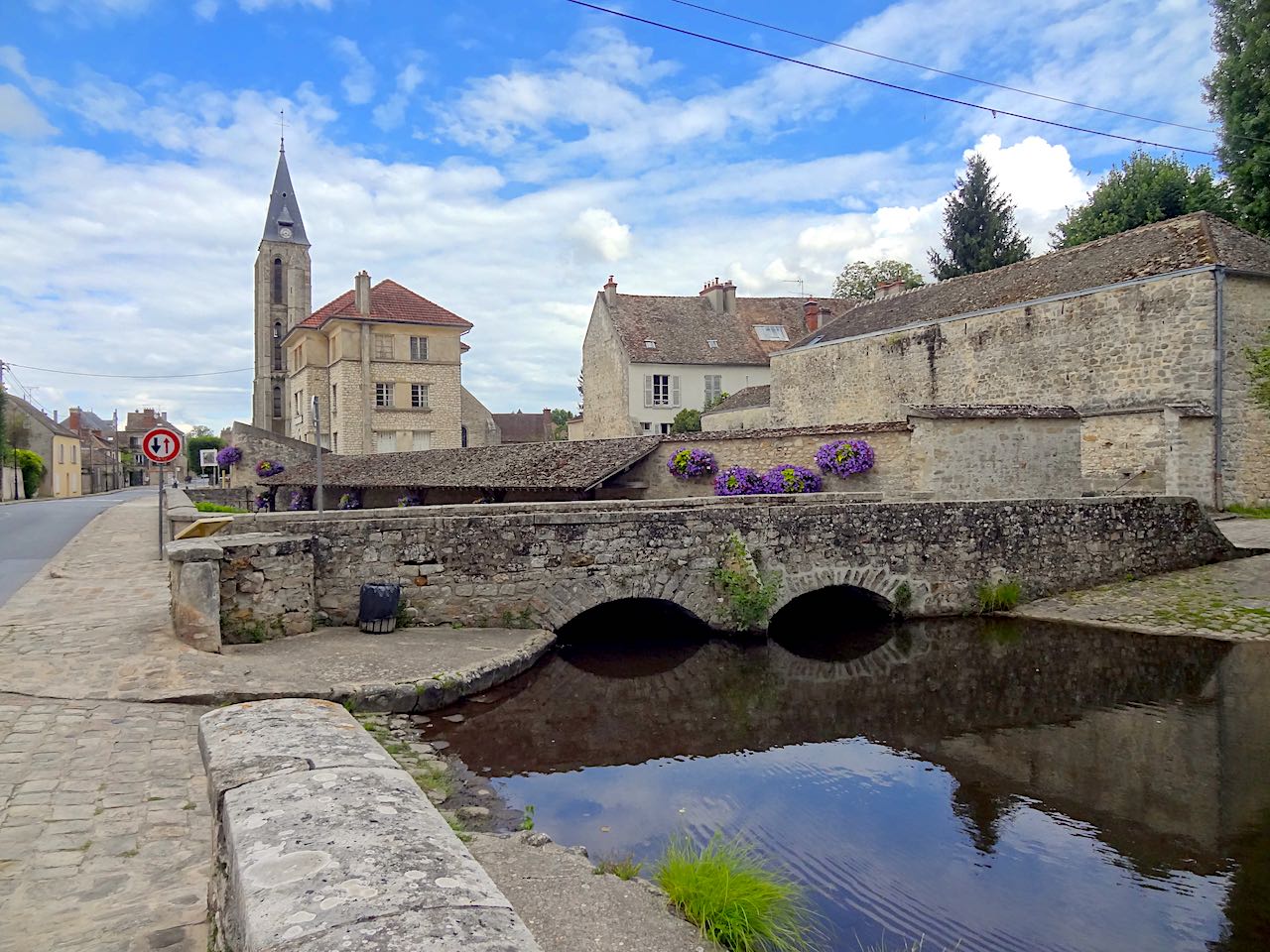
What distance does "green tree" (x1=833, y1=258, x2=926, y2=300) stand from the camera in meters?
43.2

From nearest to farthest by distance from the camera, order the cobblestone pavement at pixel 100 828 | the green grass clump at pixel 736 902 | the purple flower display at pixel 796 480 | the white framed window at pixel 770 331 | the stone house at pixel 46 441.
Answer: the cobblestone pavement at pixel 100 828 < the green grass clump at pixel 736 902 < the purple flower display at pixel 796 480 < the white framed window at pixel 770 331 < the stone house at pixel 46 441

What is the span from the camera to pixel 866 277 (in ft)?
147

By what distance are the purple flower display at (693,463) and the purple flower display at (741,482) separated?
0.40 meters

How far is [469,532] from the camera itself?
32.3 ft

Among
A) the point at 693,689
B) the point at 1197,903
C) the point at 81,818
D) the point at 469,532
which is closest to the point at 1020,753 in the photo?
the point at 1197,903

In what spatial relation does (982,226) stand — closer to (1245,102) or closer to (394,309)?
(1245,102)

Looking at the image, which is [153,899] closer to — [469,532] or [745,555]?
[469,532]

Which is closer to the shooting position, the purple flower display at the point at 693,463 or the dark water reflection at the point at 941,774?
the dark water reflection at the point at 941,774

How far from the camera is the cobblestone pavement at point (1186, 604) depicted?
1159 centimetres

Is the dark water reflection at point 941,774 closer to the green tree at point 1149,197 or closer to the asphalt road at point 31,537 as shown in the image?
the asphalt road at point 31,537

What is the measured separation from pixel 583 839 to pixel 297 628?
14.9 ft

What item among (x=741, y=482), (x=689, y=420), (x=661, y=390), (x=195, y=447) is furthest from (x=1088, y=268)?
(x=195, y=447)

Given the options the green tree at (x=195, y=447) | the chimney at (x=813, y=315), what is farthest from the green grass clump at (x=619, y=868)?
the green tree at (x=195, y=447)

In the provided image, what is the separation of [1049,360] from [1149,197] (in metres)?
9.87
